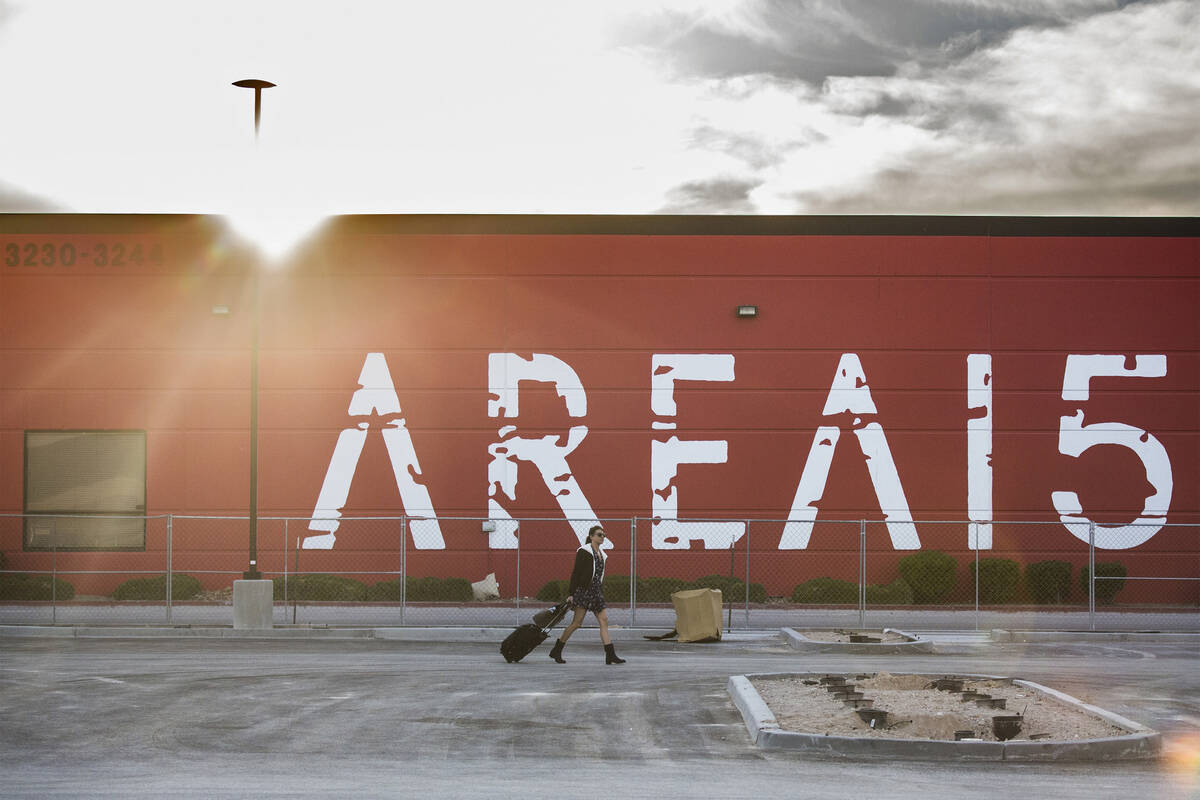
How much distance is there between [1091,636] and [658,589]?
8623mm

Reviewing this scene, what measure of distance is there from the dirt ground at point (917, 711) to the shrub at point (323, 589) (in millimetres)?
13881

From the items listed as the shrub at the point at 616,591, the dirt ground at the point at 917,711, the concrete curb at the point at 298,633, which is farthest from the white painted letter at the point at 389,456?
the dirt ground at the point at 917,711

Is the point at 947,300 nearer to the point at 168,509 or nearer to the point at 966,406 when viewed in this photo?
the point at 966,406

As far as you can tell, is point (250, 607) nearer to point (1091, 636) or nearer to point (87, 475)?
point (87, 475)

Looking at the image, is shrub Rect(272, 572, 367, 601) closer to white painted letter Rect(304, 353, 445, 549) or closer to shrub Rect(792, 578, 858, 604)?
white painted letter Rect(304, 353, 445, 549)

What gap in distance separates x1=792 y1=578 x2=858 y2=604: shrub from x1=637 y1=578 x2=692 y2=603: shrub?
7.88 feet

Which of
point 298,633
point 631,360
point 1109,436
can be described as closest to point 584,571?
point 298,633

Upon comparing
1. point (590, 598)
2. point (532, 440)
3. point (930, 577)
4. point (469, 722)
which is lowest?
point (930, 577)

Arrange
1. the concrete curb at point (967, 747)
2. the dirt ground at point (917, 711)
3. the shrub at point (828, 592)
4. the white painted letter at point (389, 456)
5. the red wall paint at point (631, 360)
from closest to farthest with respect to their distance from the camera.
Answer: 1. the concrete curb at point (967, 747)
2. the dirt ground at point (917, 711)
3. the shrub at point (828, 592)
4. the white painted letter at point (389, 456)
5. the red wall paint at point (631, 360)

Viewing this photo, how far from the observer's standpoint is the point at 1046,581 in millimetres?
28875

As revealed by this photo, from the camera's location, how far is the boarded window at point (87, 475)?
99.9 feet

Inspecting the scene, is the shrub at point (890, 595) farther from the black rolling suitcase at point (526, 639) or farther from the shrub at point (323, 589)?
the black rolling suitcase at point (526, 639)

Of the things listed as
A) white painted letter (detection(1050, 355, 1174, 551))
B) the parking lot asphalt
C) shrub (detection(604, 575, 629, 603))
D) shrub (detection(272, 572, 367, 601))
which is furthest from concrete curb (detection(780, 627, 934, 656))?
white painted letter (detection(1050, 355, 1174, 551))

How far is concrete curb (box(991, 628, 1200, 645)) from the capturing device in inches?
871
